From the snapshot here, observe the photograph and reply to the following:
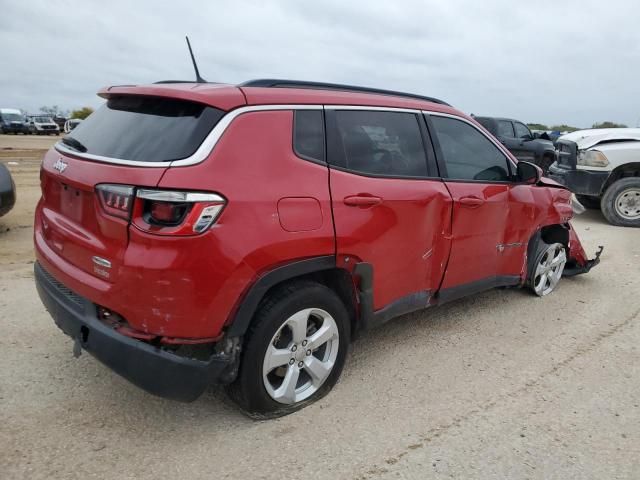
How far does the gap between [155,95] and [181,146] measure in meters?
0.43

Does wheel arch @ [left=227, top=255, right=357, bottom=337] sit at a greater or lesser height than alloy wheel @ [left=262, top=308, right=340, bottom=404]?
greater

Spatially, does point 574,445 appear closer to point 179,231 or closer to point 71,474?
point 179,231

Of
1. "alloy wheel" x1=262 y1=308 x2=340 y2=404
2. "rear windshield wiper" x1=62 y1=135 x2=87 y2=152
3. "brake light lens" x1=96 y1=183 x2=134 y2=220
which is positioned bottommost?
"alloy wheel" x1=262 y1=308 x2=340 y2=404

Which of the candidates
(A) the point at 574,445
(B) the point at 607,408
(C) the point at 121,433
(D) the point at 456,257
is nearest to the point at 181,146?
(C) the point at 121,433

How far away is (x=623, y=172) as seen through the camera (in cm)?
880

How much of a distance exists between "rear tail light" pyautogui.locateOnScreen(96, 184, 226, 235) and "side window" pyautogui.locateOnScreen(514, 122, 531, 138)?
613 inches

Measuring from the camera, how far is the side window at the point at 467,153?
365 cm

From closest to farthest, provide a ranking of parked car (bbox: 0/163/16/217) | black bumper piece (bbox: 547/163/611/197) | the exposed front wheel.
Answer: the exposed front wheel, parked car (bbox: 0/163/16/217), black bumper piece (bbox: 547/163/611/197)

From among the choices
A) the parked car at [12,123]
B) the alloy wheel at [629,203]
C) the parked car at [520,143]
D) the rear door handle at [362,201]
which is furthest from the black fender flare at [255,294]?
the parked car at [12,123]

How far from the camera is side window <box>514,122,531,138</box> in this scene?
1620cm

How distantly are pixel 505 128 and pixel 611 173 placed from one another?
7555mm

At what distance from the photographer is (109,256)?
7.88ft

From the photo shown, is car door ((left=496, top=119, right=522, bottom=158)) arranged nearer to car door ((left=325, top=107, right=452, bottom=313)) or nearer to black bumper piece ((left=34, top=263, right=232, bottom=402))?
car door ((left=325, top=107, right=452, bottom=313))

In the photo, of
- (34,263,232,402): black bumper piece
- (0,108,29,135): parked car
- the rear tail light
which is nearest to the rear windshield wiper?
the rear tail light
